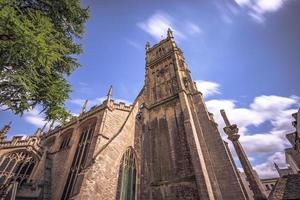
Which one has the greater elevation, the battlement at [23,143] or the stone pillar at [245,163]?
the battlement at [23,143]

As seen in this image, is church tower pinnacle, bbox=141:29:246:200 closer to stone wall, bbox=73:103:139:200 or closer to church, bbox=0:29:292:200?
church, bbox=0:29:292:200

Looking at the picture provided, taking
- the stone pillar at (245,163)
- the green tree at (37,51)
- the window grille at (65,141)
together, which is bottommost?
the stone pillar at (245,163)

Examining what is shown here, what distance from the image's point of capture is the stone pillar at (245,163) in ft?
22.4

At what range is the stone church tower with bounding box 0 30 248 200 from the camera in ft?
34.2

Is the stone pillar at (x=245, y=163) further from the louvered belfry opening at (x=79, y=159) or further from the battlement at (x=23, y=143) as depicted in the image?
the battlement at (x=23, y=143)

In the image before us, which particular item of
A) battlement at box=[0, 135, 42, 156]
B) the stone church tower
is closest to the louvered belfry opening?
the stone church tower

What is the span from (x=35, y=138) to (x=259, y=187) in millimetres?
22764

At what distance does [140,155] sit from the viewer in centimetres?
1443

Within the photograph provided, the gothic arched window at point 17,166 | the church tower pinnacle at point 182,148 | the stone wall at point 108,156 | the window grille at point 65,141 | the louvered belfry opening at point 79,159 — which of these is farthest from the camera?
the window grille at point 65,141

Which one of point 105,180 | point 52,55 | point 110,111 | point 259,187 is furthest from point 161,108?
point 52,55

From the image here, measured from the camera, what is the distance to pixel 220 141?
11383mm

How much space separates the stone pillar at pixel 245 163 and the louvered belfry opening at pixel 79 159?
1141cm

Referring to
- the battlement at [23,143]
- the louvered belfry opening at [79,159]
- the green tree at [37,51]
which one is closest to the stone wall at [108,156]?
the louvered belfry opening at [79,159]

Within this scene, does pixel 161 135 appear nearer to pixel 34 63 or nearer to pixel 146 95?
pixel 146 95
